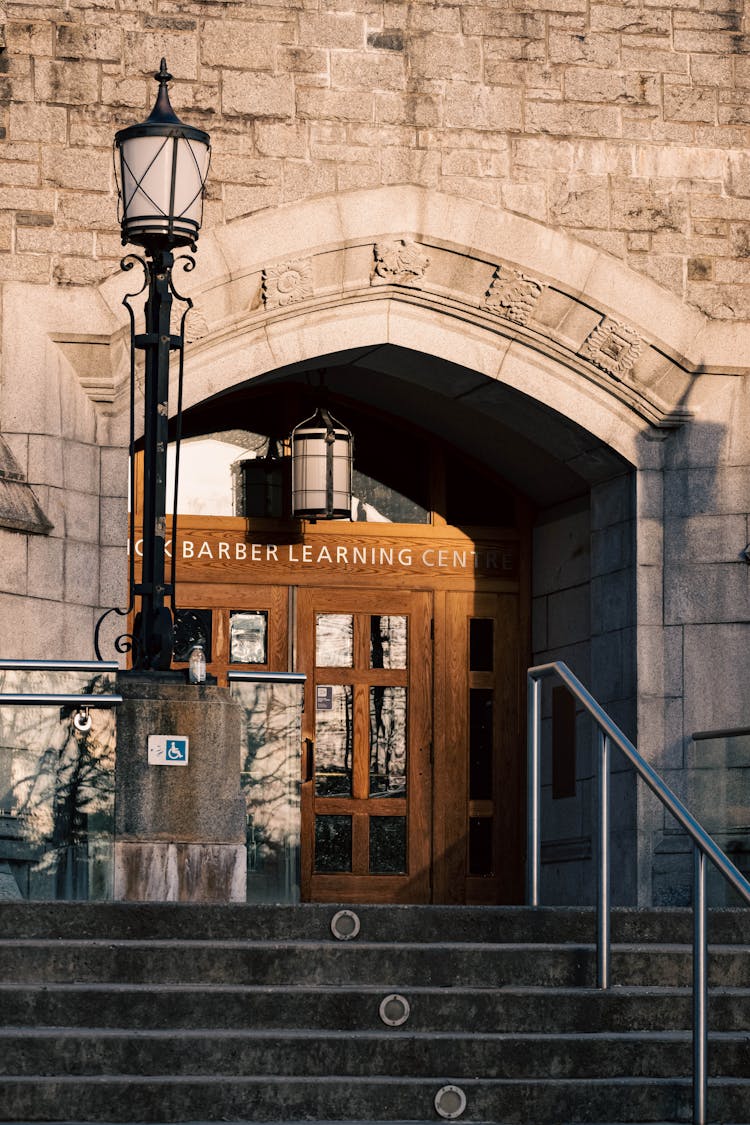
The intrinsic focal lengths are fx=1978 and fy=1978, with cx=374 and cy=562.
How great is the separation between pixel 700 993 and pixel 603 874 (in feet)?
2.53

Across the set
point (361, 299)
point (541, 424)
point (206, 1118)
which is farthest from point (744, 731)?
point (206, 1118)

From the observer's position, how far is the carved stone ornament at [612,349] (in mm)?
11414

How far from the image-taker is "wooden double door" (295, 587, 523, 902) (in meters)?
12.4

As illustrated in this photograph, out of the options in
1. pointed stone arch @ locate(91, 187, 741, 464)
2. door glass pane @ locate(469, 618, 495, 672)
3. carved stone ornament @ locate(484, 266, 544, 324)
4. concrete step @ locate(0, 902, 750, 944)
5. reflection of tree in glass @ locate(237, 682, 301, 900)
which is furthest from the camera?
door glass pane @ locate(469, 618, 495, 672)

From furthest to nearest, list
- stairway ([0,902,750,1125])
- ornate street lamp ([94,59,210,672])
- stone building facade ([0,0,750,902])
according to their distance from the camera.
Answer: stone building facade ([0,0,750,902])
ornate street lamp ([94,59,210,672])
stairway ([0,902,750,1125])

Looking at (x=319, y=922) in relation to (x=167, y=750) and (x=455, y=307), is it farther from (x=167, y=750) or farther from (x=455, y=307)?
(x=455, y=307)

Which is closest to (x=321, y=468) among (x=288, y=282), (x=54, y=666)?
(x=288, y=282)

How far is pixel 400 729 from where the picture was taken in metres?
12.6

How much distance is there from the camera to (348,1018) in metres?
6.48

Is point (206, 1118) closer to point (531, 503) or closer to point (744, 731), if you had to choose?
point (744, 731)

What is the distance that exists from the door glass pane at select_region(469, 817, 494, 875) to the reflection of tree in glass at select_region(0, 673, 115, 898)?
4976mm

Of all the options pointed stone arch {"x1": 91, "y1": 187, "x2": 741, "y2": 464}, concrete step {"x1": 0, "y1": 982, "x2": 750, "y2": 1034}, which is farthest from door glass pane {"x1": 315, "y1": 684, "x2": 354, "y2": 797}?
concrete step {"x1": 0, "y1": 982, "x2": 750, "y2": 1034}

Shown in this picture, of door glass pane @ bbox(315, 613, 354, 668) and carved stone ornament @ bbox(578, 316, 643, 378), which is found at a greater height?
carved stone ornament @ bbox(578, 316, 643, 378)

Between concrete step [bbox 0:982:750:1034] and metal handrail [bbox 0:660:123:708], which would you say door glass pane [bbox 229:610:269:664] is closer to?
metal handrail [bbox 0:660:123:708]
